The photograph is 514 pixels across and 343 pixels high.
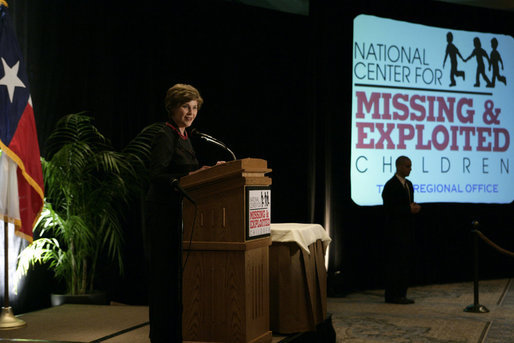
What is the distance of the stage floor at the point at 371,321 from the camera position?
4762 millimetres

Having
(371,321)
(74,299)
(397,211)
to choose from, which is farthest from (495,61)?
(74,299)

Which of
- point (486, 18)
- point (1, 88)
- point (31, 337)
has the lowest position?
point (31, 337)

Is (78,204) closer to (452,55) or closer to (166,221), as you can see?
(166,221)

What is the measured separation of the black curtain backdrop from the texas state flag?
101cm

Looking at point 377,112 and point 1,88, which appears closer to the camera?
point 1,88

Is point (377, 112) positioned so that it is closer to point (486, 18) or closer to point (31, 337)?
point (486, 18)

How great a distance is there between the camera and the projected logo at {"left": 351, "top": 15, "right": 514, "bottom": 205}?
8188mm

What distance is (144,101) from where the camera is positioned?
22.7 ft

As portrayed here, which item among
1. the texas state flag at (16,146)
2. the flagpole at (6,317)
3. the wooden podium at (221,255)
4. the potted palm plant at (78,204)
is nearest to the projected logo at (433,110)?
the potted palm plant at (78,204)

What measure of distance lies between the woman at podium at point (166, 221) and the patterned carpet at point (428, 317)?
6.94 feet

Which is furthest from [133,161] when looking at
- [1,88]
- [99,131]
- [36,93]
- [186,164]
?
[186,164]

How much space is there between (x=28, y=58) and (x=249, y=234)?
3111 millimetres

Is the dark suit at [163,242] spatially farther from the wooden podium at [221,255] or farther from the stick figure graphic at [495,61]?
the stick figure graphic at [495,61]

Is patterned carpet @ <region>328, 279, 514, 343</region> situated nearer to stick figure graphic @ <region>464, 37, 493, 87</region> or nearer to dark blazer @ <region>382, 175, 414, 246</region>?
dark blazer @ <region>382, 175, 414, 246</region>
